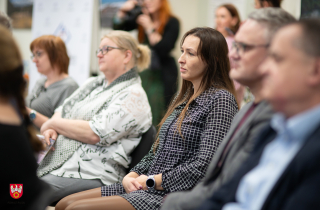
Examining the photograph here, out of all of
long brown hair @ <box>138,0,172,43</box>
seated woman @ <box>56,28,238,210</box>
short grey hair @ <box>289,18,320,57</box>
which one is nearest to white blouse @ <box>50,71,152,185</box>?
seated woman @ <box>56,28,238,210</box>

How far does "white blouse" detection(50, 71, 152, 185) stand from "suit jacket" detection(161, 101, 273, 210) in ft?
2.65

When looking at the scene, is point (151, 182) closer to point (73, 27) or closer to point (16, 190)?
point (16, 190)

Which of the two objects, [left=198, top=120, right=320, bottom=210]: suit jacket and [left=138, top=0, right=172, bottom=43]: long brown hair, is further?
[left=138, top=0, right=172, bottom=43]: long brown hair

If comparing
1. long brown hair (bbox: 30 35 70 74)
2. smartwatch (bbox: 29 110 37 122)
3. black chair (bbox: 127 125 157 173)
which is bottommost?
smartwatch (bbox: 29 110 37 122)

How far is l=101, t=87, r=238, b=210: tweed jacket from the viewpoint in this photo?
1591mm

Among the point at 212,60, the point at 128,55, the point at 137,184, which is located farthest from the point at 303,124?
the point at 128,55

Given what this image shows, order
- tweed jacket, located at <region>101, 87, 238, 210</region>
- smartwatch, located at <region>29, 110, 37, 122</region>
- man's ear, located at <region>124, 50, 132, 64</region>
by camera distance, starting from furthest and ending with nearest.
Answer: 1. smartwatch, located at <region>29, 110, 37, 122</region>
2. man's ear, located at <region>124, 50, 132, 64</region>
3. tweed jacket, located at <region>101, 87, 238, 210</region>

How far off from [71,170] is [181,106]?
2.74ft

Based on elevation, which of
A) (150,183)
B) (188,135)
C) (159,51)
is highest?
(188,135)

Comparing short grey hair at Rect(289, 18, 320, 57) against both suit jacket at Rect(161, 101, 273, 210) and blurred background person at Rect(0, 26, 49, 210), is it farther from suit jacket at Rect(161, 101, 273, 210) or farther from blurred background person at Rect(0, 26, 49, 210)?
blurred background person at Rect(0, 26, 49, 210)

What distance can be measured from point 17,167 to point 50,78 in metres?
2.13

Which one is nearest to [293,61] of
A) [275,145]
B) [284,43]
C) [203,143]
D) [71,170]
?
[284,43]

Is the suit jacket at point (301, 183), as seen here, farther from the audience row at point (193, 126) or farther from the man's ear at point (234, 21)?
the man's ear at point (234, 21)

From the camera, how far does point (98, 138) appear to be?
212 centimetres
